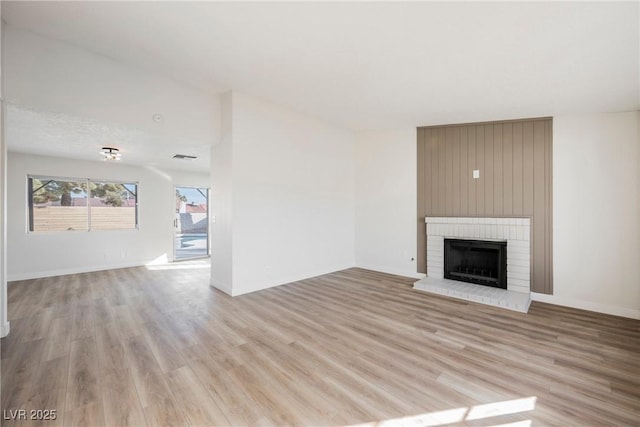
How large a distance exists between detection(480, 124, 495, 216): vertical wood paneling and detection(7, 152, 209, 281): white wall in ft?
23.1

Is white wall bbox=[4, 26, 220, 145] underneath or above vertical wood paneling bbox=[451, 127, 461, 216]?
above

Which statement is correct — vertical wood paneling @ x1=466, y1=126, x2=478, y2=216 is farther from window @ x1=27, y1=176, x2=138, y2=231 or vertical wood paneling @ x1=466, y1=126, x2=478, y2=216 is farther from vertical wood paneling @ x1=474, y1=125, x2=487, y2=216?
window @ x1=27, y1=176, x2=138, y2=231

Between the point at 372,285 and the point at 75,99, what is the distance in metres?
4.74

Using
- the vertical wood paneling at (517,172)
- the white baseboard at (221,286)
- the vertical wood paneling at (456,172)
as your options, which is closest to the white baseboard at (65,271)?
the white baseboard at (221,286)

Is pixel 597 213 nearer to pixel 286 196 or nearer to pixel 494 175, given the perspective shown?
pixel 494 175

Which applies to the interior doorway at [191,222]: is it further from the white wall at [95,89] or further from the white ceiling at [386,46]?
the white ceiling at [386,46]

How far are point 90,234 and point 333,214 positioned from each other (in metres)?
5.47

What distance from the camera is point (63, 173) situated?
5711 millimetres

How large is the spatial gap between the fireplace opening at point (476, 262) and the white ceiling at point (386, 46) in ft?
6.85

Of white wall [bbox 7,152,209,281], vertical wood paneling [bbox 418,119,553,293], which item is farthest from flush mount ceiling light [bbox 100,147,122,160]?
vertical wood paneling [bbox 418,119,553,293]

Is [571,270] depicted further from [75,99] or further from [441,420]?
[75,99]

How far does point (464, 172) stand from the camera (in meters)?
4.62

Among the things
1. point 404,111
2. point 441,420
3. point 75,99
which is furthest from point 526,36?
point 75,99

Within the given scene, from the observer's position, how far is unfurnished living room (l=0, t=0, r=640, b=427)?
6.50 ft
